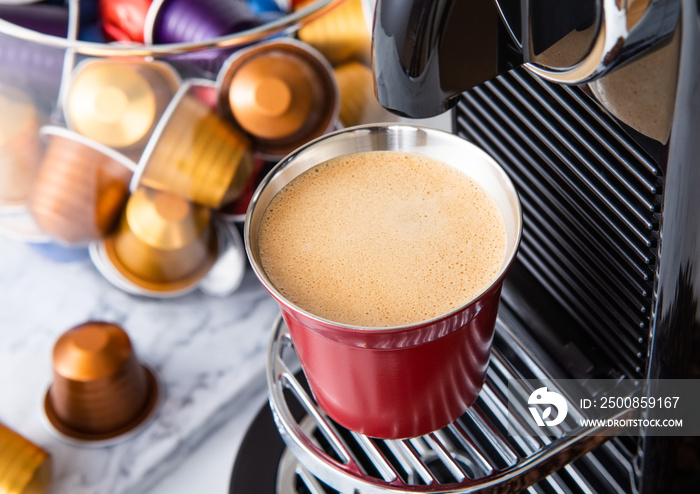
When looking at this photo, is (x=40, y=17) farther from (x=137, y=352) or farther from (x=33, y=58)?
(x=137, y=352)

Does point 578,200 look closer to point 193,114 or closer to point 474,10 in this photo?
point 474,10

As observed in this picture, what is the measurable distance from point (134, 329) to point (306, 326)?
1.08ft

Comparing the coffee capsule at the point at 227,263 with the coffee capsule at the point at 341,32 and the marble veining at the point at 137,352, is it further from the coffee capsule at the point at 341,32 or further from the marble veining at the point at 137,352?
the coffee capsule at the point at 341,32

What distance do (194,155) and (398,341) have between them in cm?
28

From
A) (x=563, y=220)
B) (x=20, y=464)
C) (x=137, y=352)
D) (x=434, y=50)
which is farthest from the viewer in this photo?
(x=137, y=352)

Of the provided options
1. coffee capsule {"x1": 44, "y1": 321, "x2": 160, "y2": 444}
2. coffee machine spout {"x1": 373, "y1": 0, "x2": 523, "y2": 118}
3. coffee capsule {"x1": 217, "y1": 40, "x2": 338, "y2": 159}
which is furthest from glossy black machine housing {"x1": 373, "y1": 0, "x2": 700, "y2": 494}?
coffee capsule {"x1": 44, "y1": 321, "x2": 160, "y2": 444}

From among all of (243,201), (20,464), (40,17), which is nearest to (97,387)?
(20,464)

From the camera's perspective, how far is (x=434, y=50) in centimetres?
24

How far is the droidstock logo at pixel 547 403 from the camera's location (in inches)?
14.0

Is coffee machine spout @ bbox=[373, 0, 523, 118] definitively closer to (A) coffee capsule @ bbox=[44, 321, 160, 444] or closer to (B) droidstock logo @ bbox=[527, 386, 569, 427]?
(B) droidstock logo @ bbox=[527, 386, 569, 427]

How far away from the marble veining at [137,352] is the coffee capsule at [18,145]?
3.0 inches

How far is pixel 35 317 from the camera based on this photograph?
0.58m

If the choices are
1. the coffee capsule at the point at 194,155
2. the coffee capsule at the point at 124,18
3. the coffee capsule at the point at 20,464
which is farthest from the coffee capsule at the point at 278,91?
the coffee capsule at the point at 20,464

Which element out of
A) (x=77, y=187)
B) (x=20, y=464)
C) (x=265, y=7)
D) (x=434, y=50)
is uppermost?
(x=434, y=50)
